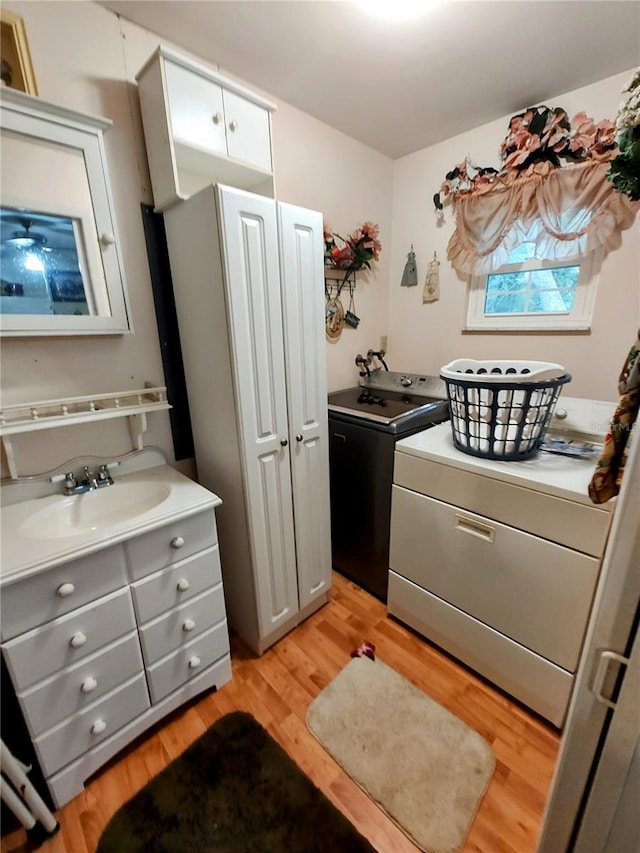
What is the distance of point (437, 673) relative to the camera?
1530 millimetres

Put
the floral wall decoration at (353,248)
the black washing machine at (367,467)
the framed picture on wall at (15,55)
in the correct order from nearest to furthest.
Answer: the framed picture on wall at (15,55), the black washing machine at (367,467), the floral wall decoration at (353,248)

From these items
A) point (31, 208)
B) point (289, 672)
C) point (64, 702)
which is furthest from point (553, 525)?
point (31, 208)

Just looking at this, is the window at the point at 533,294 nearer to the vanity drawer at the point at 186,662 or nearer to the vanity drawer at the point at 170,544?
the vanity drawer at the point at 170,544

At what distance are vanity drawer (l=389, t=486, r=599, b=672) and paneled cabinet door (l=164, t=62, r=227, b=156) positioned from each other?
1.61m

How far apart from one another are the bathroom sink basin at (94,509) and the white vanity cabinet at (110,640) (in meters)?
0.18

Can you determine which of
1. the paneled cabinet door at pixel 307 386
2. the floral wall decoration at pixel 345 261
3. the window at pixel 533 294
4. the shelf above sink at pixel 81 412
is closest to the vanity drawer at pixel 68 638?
the shelf above sink at pixel 81 412

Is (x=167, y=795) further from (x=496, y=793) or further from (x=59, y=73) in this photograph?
(x=59, y=73)

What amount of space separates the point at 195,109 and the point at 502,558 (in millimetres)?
1992

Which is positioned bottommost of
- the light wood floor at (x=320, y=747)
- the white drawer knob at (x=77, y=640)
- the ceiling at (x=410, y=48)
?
the light wood floor at (x=320, y=747)

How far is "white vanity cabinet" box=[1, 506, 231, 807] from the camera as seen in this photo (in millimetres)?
987

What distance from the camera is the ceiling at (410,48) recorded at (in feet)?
4.01

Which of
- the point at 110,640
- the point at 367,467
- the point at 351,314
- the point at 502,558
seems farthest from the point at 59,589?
the point at 351,314

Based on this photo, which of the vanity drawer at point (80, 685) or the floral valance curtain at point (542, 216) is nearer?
the vanity drawer at point (80, 685)

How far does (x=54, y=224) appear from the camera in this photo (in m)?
1.19
